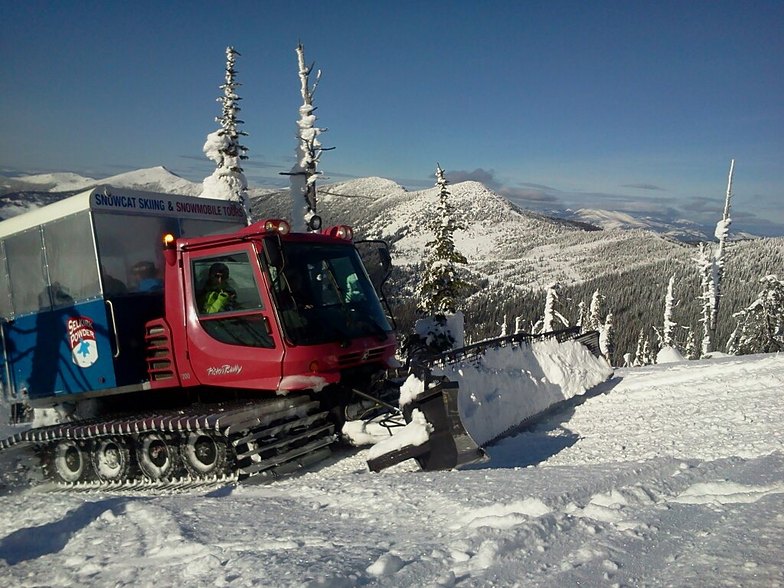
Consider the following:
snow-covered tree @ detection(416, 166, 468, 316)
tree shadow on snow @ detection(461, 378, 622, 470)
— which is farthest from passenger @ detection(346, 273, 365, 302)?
snow-covered tree @ detection(416, 166, 468, 316)

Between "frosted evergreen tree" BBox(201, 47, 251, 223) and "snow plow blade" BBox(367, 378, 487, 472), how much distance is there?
58.3 ft

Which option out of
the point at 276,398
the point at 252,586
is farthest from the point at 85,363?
the point at 252,586

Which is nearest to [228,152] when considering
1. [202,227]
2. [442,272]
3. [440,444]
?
[442,272]

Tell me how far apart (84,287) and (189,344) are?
1618 mm

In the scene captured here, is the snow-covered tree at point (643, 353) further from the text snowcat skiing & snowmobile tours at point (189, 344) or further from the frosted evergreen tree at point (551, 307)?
the text snowcat skiing & snowmobile tours at point (189, 344)

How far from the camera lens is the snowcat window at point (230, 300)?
733 cm

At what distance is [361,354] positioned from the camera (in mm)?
7805

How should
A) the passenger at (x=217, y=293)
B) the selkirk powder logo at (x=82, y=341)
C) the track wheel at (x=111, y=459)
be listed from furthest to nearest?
the selkirk powder logo at (x=82, y=341), the track wheel at (x=111, y=459), the passenger at (x=217, y=293)

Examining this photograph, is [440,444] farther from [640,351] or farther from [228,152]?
[640,351]

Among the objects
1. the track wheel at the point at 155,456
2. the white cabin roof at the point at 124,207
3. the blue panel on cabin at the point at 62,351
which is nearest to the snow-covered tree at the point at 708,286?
the white cabin roof at the point at 124,207

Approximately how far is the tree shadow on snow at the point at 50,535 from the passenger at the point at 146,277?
3.58 meters

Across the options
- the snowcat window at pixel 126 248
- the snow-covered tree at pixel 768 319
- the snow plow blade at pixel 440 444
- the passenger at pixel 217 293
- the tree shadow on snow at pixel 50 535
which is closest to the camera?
the tree shadow on snow at pixel 50 535

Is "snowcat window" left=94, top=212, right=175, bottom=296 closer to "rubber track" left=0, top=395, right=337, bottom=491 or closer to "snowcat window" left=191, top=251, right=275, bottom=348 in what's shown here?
"snowcat window" left=191, top=251, right=275, bottom=348

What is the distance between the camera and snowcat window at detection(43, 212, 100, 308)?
25.7 feet
